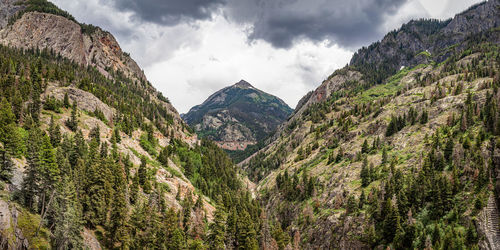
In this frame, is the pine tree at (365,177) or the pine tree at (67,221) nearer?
the pine tree at (67,221)

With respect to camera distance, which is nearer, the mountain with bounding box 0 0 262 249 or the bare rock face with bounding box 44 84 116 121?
the mountain with bounding box 0 0 262 249

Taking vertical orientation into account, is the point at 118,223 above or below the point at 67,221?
below

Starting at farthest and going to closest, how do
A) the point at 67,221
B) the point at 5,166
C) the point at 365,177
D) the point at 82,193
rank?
the point at 365,177 < the point at 82,193 < the point at 5,166 < the point at 67,221

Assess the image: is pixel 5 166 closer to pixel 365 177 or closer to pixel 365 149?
pixel 365 177

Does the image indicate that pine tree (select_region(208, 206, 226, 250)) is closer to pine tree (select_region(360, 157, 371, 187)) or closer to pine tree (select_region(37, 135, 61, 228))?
pine tree (select_region(37, 135, 61, 228))

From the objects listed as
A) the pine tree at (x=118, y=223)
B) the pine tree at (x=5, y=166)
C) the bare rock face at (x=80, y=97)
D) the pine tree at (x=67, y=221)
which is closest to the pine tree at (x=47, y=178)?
the pine tree at (x=67, y=221)

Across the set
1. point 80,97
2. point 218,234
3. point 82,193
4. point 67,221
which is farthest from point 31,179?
point 80,97

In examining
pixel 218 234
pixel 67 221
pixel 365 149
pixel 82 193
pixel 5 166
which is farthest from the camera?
pixel 365 149

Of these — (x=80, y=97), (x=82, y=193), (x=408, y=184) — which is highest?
(x=80, y=97)

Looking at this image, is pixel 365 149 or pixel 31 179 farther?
pixel 365 149

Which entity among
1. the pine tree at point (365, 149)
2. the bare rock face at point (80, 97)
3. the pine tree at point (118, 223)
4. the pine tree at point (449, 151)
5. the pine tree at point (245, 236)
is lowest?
the pine tree at point (245, 236)

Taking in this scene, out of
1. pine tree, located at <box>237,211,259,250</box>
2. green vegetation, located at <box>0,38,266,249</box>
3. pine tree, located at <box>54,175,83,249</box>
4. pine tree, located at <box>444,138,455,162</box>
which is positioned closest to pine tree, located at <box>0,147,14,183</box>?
green vegetation, located at <box>0,38,266,249</box>

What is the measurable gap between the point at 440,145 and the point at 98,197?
4034 inches

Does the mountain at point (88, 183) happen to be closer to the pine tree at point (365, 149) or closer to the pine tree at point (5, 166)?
the pine tree at point (5, 166)
